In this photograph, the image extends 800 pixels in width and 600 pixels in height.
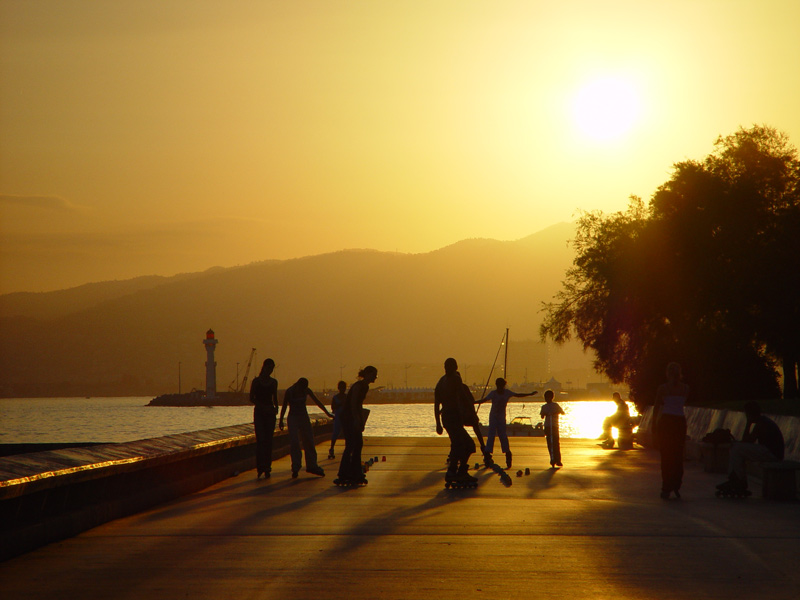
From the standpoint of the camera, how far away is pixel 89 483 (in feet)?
35.1

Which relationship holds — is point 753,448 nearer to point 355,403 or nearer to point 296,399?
point 355,403

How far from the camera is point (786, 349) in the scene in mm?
34094

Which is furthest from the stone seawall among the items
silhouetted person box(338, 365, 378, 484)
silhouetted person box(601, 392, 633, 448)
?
silhouetted person box(601, 392, 633, 448)

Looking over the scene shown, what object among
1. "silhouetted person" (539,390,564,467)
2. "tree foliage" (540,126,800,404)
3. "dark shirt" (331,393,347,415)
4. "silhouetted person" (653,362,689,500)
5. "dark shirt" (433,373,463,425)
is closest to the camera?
"silhouetted person" (653,362,689,500)

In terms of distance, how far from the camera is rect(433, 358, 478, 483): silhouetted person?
15.7m

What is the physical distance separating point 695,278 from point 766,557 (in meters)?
28.1

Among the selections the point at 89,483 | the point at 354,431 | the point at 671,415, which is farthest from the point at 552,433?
the point at 89,483

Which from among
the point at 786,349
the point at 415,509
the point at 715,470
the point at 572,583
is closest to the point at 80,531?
the point at 415,509

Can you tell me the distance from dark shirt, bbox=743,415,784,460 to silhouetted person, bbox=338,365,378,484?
19.7 ft

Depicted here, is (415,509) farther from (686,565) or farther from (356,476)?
(686,565)

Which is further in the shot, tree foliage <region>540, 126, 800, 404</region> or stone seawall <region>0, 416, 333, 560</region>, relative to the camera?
tree foliage <region>540, 126, 800, 404</region>

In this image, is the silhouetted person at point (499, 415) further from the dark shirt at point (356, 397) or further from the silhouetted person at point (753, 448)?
the silhouetted person at point (753, 448)

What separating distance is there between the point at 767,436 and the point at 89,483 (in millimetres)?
10026

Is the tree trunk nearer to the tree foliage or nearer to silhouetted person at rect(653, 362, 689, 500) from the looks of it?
the tree foliage
